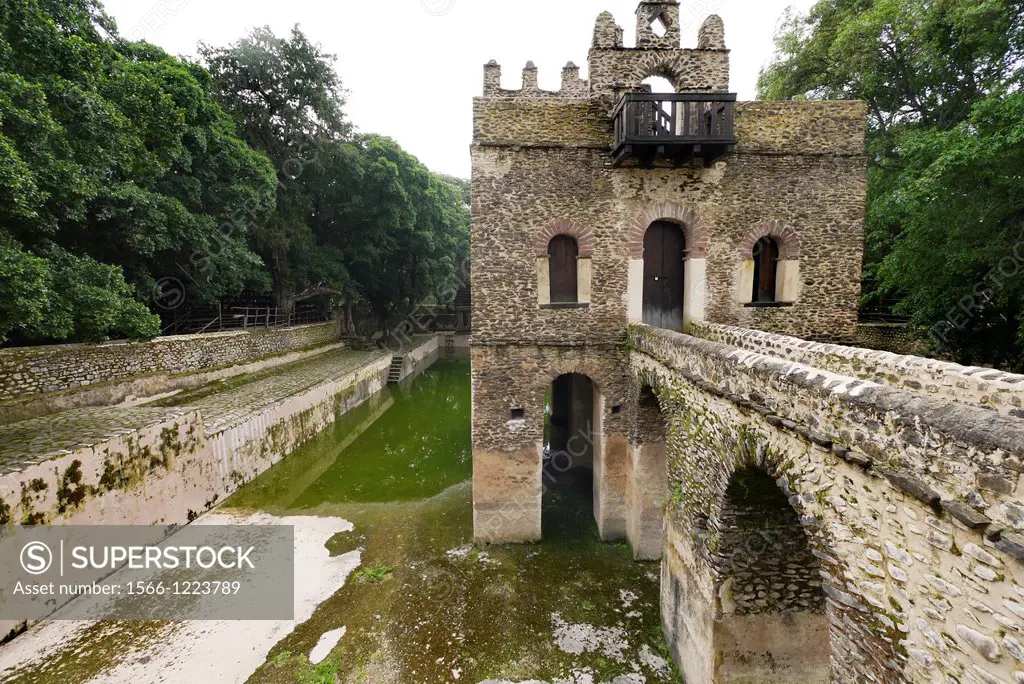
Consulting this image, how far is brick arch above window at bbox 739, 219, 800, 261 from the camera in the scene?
29.4ft

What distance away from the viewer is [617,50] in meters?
8.84

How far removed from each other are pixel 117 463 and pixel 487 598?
7.46 metres

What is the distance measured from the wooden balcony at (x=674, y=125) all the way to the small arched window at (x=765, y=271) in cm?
230

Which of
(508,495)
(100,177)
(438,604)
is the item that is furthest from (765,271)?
(100,177)

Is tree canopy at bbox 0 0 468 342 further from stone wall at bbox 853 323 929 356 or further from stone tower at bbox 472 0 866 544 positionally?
stone wall at bbox 853 323 929 356

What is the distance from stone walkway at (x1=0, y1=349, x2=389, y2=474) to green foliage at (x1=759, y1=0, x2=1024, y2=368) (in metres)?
18.4

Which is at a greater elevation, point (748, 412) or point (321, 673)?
point (748, 412)

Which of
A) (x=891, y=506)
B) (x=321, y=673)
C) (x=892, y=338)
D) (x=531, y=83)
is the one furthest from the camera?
(x=531, y=83)

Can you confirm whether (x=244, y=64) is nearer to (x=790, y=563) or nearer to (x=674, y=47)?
(x=674, y=47)

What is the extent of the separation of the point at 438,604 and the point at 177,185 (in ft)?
54.5

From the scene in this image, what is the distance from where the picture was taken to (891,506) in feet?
9.85

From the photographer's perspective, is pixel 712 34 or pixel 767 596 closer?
pixel 767 596

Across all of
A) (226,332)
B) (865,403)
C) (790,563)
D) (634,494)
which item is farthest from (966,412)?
(226,332)

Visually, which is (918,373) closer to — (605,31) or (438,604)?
(438,604)
